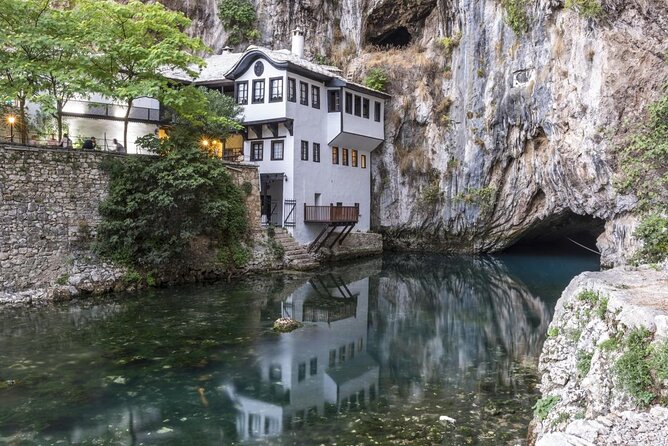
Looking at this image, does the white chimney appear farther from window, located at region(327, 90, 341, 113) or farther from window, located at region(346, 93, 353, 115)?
window, located at region(346, 93, 353, 115)

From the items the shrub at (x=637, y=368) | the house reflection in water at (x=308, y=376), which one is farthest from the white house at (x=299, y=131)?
the shrub at (x=637, y=368)

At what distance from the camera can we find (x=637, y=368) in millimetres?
6203

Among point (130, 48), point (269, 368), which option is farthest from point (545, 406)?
point (130, 48)

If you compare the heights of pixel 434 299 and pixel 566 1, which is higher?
pixel 566 1

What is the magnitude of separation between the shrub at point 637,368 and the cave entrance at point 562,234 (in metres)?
26.5

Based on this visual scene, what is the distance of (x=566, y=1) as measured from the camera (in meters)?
22.9

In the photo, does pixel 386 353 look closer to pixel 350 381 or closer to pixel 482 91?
pixel 350 381

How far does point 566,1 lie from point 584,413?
2129cm

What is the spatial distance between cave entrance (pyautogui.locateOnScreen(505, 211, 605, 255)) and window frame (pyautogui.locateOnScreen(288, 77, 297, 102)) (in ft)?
55.7

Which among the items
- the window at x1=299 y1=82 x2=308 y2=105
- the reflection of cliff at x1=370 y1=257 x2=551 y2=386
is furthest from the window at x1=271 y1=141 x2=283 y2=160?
the reflection of cliff at x1=370 y1=257 x2=551 y2=386

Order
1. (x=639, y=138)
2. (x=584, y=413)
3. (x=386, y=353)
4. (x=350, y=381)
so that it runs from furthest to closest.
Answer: (x=639, y=138), (x=386, y=353), (x=350, y=381), (x=584, y=413)

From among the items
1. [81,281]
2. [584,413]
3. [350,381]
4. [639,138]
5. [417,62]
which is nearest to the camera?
[584,413]

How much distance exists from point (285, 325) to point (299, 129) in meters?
17.1

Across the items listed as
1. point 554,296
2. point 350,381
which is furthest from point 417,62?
point 350,381
